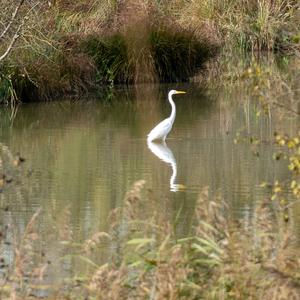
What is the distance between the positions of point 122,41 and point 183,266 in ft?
58.2

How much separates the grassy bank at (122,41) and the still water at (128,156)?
68 centimetres

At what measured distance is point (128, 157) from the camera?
13.0 m

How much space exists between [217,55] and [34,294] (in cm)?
1914

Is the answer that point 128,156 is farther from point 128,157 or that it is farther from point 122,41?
point 122,41

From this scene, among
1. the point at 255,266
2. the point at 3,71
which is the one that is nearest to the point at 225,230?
the point at 255,266

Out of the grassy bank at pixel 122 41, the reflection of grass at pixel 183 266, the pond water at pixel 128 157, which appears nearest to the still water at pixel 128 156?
the pond water at pixel 128 157

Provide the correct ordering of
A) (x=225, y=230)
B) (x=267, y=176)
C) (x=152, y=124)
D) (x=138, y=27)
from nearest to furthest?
(x=225, y=230) < (x=267, y=176) < (x=152, y=124) < (x=138, y=27)

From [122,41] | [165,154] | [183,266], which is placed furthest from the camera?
[122,41]

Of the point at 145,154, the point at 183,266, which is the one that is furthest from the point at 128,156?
the point at 183,266

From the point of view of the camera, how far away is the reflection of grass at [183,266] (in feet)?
16.8

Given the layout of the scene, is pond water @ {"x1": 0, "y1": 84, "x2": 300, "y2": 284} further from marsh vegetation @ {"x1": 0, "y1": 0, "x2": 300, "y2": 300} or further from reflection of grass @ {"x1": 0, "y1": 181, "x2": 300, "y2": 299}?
reflection of grass @ {"x1": 0, "y1": 181, "x2": 300, "y2": 299}

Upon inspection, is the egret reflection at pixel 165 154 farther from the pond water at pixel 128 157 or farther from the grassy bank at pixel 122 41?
the grassy bank at pixel 122 41

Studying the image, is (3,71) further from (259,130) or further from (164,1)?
(164,1)

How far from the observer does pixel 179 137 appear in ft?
49.4
